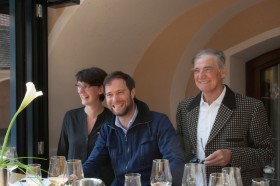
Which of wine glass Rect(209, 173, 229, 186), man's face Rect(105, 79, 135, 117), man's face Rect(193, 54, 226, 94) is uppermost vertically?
man's face Rect(193, 54, 226, 94)

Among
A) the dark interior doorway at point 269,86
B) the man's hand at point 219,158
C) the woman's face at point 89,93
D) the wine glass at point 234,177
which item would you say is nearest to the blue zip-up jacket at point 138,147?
the man's hand at point 219,158

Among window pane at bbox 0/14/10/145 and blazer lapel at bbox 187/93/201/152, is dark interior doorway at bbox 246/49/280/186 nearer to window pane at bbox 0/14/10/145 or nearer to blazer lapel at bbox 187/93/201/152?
blazer lapel at bbox 187/93/201/152

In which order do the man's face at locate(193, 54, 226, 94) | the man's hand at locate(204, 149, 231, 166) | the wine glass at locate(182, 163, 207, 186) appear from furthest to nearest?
1. the man's face at locate(193, 54, 226, 94)
2. the man's hand at locate(204, 149, 231, 166)
3. the wine glass at locate(182, 163, 207, 186)

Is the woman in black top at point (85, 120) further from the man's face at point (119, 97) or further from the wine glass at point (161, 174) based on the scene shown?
the wine glass at point (161, 174)

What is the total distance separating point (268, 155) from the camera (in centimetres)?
246

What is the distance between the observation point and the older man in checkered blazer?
2418mm

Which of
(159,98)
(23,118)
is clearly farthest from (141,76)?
(23,118)

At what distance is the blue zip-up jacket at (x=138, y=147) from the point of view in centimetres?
227

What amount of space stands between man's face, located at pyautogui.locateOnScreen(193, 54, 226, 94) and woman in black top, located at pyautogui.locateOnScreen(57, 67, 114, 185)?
2.44ft

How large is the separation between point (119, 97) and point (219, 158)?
2.12ft

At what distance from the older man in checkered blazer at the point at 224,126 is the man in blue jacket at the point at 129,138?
11.2 inches

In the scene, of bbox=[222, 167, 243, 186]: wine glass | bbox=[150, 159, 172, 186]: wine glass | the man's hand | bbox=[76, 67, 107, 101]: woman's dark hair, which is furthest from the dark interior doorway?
bbox=[222, 167, 243, 186]: wine glass

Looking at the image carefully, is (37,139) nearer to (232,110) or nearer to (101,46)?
(101,46)

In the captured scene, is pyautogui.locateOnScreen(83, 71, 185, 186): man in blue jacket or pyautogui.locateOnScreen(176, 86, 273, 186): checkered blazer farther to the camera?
pyautogui.locateOnScreen(176, 86, 273, 186): checkered blazer
